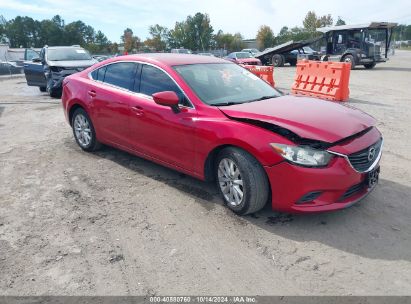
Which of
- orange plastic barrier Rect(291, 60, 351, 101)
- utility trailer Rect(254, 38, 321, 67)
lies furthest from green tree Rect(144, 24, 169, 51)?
orange plastic barrier Rect(291, 60, 351, 101)

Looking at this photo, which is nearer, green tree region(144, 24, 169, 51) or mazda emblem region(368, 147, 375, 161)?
mazda emblem region(368, 147, 375, 161)

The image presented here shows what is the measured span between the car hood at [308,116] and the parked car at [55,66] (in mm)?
9349

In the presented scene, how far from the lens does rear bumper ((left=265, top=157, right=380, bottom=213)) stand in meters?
3.35

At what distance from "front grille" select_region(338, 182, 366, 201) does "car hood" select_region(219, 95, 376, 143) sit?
51 cm

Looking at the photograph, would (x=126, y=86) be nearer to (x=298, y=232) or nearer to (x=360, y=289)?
(x=298, y=232)

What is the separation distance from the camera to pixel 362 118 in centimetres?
404

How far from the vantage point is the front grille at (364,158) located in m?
3.48

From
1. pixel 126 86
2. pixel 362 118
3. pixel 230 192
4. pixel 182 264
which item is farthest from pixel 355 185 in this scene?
pixel 126 86

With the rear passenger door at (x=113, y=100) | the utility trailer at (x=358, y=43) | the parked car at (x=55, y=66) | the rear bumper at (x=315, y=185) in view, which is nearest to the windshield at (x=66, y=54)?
A: the parked car at (x=55, y=66)

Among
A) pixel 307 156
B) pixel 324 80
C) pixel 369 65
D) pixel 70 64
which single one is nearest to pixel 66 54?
pixel 70 64

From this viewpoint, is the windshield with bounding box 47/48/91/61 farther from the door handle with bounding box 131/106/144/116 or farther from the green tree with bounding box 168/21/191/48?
the green tree with bounding box 168/21/191/48

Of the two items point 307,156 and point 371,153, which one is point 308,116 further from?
point 371,153

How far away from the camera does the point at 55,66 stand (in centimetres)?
1192

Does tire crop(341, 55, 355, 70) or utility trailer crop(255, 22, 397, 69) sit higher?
utility trailer crop(255, 22, 397, 69)
